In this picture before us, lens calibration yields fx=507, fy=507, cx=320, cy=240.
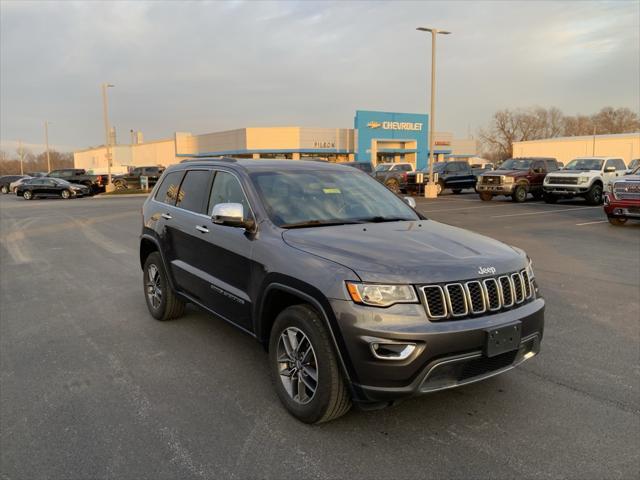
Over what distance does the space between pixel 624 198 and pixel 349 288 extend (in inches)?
526

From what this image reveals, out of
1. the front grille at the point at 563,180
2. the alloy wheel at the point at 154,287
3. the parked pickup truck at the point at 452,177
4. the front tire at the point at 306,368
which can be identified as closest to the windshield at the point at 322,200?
the front tire at the point at 306,368

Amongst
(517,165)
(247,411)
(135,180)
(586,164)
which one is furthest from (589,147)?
(247,411)

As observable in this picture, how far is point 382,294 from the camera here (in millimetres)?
2936

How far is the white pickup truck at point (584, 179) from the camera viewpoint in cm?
2080

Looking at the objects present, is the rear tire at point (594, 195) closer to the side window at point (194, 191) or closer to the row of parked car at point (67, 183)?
the side window at point (194, 191)

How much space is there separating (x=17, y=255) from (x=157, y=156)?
83.1 meters

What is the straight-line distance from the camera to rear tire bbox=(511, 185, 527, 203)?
2278 cm

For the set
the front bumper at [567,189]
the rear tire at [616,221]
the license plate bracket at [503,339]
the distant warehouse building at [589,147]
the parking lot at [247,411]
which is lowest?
the parking lot at [247,411]

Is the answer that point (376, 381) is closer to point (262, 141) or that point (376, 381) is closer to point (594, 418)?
point (594, 418)

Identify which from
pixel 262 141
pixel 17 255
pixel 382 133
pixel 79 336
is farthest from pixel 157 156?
pixel 79 336

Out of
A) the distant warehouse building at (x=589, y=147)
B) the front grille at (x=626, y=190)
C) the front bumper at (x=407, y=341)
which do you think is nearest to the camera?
the front bumper at (x=407, y=341)

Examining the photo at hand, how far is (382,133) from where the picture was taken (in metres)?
63.6

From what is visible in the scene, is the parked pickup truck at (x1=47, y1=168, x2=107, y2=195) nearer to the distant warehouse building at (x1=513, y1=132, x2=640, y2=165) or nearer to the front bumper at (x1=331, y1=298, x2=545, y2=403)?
the front bumper at (x1=331, y1=298, x2=545, y2=403)

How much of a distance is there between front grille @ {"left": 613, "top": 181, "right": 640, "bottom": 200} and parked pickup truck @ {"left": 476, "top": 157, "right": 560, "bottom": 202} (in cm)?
884
